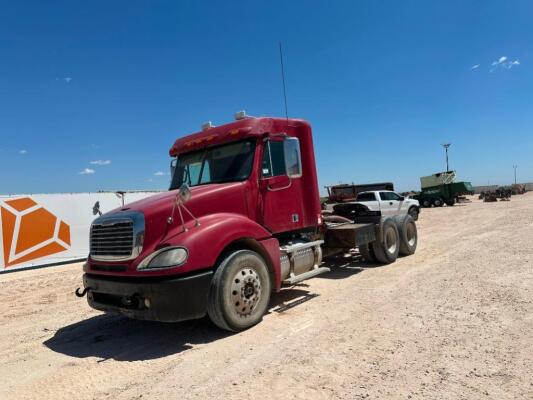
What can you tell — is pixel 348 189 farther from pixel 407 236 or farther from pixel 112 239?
pixel 112 239

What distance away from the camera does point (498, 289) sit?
6.02 m

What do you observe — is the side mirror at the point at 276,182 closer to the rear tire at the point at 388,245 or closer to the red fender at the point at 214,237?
the red fender at the point at 214,237

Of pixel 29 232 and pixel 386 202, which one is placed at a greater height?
pixel 29 232

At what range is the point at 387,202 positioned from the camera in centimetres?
2053

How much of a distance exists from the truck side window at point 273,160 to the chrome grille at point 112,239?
2.21 metres

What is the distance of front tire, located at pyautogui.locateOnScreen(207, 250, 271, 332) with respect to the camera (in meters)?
4.64

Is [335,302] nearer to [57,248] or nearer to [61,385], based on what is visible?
[61,385]

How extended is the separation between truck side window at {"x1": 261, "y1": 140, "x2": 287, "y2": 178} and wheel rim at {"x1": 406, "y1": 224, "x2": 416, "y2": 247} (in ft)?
18.4

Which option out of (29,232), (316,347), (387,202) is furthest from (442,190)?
(316,347)

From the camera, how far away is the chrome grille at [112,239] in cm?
459

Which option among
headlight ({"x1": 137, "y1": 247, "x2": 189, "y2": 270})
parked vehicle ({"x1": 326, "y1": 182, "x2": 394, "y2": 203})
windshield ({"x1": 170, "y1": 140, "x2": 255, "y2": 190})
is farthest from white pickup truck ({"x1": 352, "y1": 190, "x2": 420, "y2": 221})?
headlight ({"x1": 137, "y1": 247, "x2": 189, "y2": 270})

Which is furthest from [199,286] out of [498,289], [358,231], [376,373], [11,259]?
[11,259]

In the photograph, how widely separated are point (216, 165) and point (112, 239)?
198 cm

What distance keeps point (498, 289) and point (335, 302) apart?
258cm
